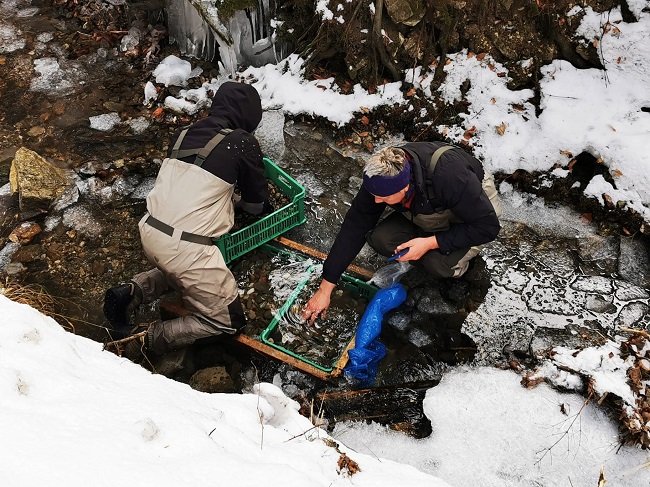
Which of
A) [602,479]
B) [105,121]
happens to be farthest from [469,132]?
[105,121]

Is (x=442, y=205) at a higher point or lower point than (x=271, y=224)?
higher

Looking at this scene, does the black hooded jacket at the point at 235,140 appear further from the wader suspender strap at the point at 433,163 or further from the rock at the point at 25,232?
the rock at the point at 25,232

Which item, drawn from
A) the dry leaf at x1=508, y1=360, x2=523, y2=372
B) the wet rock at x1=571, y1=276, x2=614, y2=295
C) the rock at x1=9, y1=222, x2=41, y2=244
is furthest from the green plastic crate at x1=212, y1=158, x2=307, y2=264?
the wet rock at x1=571, y1=276, x2=614, y2=295

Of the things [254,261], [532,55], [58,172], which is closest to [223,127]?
[254,261]

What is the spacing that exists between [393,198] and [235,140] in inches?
44.2

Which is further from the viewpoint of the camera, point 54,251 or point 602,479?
point 54,251

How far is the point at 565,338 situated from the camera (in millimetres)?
3738

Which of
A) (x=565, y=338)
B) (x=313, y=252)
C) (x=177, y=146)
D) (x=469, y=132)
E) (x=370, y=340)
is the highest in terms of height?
(x=177, y=146)

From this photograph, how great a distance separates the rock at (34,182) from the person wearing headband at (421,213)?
263 centimetres

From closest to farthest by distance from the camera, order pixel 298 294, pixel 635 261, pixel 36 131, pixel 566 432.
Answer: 1. pixel 566 432
2. pixel 298 294
3. pixel 635 261
4. pixel 36 131

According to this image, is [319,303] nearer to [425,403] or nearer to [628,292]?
[425,403]

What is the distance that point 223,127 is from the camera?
11.6 feet

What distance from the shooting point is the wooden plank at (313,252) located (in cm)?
397

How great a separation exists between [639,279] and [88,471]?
403 cm
